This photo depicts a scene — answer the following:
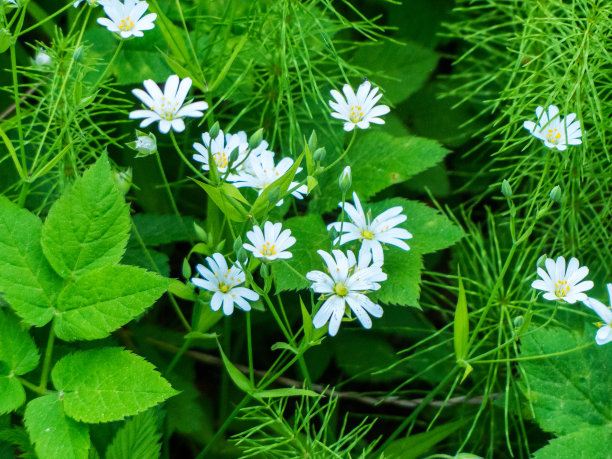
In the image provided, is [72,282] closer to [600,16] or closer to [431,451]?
[431,451]

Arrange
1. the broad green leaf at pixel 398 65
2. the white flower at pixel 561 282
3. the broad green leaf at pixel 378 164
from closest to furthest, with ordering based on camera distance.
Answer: the white flower at pixel 561 282
the broad green leaf at pixel 378 164
the broad green leaf at pixel 398 65

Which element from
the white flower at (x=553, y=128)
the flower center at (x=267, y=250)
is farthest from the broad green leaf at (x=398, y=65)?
the flower center at (x=267, y=250)

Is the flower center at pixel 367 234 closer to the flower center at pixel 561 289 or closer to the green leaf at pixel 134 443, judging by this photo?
the flower center at pixel 561 289

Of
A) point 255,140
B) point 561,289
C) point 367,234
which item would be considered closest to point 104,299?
point 255,140

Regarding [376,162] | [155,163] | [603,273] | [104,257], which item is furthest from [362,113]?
[603,273]

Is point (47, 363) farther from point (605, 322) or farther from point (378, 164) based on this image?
point (605, 322)

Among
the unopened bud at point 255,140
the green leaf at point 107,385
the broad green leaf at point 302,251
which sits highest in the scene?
the unopened bud at point 255,140

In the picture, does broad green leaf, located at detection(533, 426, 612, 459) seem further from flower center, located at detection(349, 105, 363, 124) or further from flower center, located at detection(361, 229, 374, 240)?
flower center, located at detection(349, 105, 363, 124)
